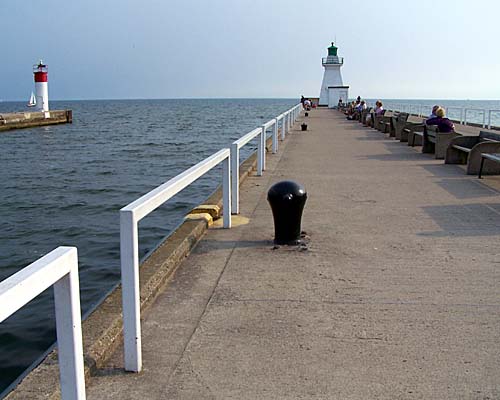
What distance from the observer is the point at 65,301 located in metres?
2.69

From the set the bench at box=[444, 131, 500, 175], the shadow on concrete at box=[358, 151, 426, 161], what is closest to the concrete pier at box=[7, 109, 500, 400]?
the bench at box=[444, 131, 500, 175]

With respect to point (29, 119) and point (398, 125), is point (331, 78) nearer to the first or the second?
point (29, 119)

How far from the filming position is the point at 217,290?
5.18 metres

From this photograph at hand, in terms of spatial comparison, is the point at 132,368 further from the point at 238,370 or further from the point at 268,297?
the point at 268,297

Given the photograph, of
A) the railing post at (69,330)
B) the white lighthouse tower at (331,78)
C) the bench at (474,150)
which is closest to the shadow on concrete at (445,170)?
the bench at (474,150)

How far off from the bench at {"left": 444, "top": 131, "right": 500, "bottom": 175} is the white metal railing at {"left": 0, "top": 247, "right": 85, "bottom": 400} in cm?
976

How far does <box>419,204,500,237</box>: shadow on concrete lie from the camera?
7070 mm

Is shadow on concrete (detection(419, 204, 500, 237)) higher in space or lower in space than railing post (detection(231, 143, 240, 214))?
lower

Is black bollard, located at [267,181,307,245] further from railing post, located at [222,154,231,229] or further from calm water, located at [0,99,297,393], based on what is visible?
calm water, located at [0,99,297,393]

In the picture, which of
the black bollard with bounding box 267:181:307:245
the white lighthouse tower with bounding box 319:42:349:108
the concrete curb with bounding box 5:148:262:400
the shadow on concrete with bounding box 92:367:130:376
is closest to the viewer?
the concrete curb with bounding box 5:148:262:400

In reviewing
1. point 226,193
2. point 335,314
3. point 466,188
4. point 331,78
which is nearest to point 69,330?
point 335,314

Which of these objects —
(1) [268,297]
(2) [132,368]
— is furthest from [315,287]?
(2) [132,368]

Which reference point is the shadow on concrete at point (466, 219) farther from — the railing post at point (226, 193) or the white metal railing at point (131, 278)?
the white metal railing at point (131, 278)

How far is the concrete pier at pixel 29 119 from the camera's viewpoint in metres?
54.2
